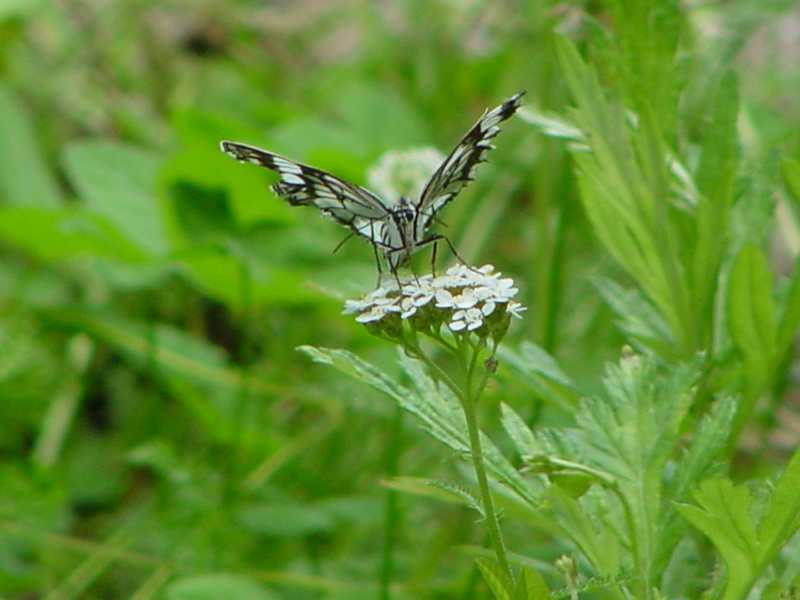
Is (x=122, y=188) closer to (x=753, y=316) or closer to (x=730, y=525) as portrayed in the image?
(x=753, y=316)

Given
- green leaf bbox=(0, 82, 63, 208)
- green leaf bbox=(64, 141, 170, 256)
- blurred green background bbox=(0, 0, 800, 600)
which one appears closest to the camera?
blurred green background bbox=(0, 0, 800, 600)

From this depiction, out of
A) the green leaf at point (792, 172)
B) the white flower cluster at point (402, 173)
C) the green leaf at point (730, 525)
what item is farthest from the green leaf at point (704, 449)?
the white flower cluster at point (402, 173)

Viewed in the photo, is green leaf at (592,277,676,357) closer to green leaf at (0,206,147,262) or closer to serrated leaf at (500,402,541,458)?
serrated leaf at (500,402,541,458)

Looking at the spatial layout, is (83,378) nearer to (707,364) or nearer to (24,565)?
(24,565)

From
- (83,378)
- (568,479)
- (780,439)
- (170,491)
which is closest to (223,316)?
(83,378)

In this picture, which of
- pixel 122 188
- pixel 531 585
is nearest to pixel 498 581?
pixel 531 585

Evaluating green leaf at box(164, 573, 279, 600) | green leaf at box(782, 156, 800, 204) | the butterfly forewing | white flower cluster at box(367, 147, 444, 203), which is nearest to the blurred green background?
green leaf at box(164, 573, 279, 600)

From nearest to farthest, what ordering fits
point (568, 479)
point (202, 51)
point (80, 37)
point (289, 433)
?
point (568, 479) < point (289, 433) < point (80, 37) < point (202, 51)
